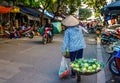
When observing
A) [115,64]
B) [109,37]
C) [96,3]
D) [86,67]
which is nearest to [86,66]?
[86,67]

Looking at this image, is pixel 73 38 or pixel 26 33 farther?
pixel 26 33

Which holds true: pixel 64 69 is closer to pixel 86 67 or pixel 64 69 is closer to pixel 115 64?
pixel 86 67

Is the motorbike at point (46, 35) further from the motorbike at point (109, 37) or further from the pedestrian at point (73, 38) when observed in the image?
the pedestrian at point (73, 38)

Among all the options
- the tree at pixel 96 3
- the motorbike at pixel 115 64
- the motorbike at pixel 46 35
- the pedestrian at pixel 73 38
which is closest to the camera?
the pedestrian at pixel 73 38

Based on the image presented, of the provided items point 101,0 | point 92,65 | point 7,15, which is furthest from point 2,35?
point 101,0

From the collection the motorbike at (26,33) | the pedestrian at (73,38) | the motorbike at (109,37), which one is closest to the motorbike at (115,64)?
the pedestrian at (73,38)

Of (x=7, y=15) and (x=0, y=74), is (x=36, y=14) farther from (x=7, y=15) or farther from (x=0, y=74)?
(x=0, y=74)

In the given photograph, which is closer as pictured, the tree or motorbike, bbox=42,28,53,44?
motorbike, bbox=42,28,53,44

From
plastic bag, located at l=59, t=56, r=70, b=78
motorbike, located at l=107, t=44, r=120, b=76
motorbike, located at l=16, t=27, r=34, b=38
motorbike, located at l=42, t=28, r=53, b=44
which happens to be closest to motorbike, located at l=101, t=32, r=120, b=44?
motorbike, located at l=42, t=28, r=53, b=44

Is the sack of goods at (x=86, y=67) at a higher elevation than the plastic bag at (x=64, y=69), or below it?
higher

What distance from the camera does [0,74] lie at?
8695 mm

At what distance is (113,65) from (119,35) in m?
9.06

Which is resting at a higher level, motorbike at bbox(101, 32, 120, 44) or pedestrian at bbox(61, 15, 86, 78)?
pedestrian at bbox(61, 15, 86, 78)

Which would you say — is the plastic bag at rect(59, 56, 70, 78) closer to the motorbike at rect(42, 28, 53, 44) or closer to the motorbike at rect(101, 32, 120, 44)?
the motorbike at rect(101, 32, 120, 44)
